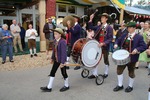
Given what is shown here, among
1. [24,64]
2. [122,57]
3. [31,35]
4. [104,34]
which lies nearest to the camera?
[122,57]

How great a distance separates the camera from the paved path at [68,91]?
460cm

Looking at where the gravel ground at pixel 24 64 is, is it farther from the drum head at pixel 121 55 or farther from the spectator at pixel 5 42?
the drum head at pixel 121 55

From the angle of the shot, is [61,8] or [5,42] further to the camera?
[61,8]

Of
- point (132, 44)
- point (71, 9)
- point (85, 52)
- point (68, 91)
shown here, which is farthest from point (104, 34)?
point (71, 9)

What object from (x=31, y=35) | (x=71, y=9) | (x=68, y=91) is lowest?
(x=68, y=91)

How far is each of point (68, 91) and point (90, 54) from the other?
1087 millimetres

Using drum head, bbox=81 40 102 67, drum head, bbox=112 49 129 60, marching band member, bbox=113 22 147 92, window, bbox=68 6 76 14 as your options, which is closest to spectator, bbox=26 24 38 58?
drum head, bbox=81 40 102 67

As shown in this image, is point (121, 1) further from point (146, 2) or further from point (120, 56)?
point (146, 2)

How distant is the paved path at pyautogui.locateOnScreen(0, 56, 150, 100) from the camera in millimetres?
4602

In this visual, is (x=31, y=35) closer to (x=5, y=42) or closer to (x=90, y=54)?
(x=5, y=42)

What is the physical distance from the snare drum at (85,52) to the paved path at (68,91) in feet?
2.40

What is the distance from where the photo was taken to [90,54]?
16.6 feet

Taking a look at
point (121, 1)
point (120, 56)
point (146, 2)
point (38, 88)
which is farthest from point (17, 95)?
point (146, 2)

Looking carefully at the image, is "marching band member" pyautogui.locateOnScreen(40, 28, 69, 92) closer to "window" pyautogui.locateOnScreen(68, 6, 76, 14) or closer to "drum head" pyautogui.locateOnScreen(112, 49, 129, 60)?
"drum head" pyautogui.locateOnScreen(112, 49, 129, 60)
